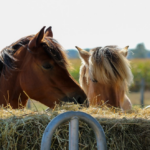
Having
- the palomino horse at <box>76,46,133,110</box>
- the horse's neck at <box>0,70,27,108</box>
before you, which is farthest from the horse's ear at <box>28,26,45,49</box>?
the palomino horse at <box>76,46,133,110</box>

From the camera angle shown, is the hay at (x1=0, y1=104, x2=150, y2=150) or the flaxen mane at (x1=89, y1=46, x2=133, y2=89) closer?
the hay at (x1=0, y1=104, x2=150, y2=150)

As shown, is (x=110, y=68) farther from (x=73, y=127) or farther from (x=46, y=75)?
(x=73, y=127)

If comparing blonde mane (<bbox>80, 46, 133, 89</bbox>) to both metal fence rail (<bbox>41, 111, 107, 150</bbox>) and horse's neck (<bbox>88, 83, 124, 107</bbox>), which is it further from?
metal fence rail (<bbox>41, 111, 107, 150</bbox>)

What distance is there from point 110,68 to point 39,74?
110 cm

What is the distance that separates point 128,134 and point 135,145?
0.36 ft

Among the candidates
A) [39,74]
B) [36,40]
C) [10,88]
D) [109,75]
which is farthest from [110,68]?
[10,88]

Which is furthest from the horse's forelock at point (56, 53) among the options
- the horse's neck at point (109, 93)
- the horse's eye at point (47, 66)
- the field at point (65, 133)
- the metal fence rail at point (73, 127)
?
the metal fence rail at point (73, 127)

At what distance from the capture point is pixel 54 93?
10.5ft

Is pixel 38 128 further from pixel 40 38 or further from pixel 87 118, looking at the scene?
pixel 40 38

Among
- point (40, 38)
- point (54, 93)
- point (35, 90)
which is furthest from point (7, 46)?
point (54, 93)

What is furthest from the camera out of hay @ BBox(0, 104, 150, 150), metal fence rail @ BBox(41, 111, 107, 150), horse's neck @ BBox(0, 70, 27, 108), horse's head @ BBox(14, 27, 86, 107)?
horse's neck @ BBox(0, 70, 27, 108)

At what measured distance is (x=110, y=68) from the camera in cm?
350

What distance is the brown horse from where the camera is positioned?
3186 mm

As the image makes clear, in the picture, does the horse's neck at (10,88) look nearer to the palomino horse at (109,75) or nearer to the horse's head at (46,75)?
the horse's head at (46,75)
